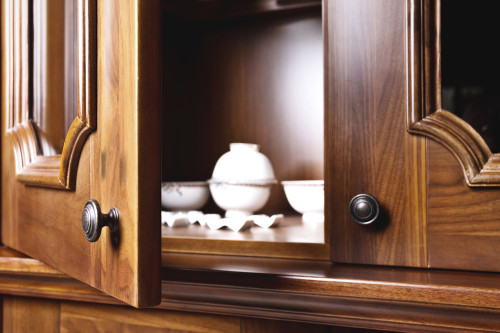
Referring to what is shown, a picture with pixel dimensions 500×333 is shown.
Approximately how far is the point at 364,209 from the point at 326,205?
0.14 ft

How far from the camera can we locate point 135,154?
0.33 meters

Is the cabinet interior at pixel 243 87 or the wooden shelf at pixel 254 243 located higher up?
the cabinet interior at pixel 243 87

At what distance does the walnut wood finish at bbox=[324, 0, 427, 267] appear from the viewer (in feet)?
1.48

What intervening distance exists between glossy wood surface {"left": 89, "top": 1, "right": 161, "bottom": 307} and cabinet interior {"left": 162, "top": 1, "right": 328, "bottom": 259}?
1.81 feet

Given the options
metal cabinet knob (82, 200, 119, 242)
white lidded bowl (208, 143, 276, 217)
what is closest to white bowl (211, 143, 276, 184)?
white lidded bowl (208, 143, 276, 217)

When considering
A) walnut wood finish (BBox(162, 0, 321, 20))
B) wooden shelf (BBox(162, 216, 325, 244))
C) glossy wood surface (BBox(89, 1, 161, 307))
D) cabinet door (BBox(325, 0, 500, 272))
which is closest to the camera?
glossy wood surface (BBox(89, 1, 161, 307))

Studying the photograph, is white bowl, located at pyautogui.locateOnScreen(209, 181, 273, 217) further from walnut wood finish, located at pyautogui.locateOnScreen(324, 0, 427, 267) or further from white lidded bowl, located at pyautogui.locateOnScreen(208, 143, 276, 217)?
walnut wood finish, located at pyautogui.locateOnScreen(324, 0, 427, 267)

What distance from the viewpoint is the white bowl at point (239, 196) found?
76cm

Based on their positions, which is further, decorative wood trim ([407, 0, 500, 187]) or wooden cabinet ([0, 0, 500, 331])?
→ decorative wood trim ([407, 0, 500, 187])

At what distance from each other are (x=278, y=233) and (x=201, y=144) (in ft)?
1.46

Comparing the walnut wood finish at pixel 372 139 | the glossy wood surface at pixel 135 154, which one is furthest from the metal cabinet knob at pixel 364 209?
the glossy wood surface at pixel 135 154

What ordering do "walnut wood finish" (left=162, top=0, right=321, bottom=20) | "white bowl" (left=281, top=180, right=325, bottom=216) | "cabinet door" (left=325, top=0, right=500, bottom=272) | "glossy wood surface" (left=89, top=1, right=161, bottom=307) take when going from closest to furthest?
"glossy wood surface" (left=89, top=1, right=161, bottom=307), "cabinet door" (left=325, top=0, right=500, bottom=272), "white bowl" (left=281, top=180, right=325, bottom=216), "walnut wood finish" (left=162, top=0, right=321, bottom=20)

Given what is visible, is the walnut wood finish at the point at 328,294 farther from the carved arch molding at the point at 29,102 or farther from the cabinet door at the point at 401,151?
the carved arch molding at the point at 29,102

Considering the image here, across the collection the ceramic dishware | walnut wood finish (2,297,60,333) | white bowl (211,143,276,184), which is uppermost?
white bowl (211,143,276,184)
